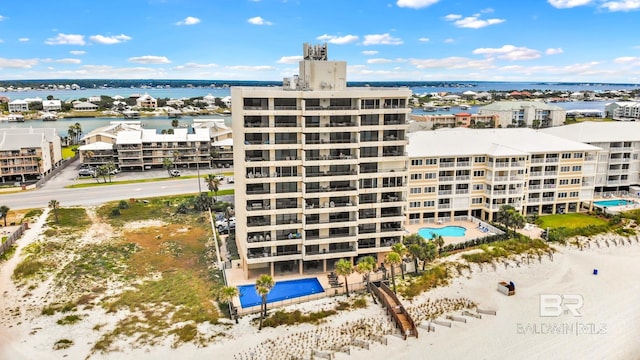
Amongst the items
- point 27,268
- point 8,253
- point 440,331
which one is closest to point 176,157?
point 8,253

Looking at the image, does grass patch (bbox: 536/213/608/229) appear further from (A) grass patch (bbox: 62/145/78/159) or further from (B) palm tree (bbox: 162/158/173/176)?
(A) grass patch (bbox: 62/145/78/159)

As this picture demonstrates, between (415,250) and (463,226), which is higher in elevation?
(415,250)

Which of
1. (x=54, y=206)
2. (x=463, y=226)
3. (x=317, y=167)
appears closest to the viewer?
(x=317, y=167)

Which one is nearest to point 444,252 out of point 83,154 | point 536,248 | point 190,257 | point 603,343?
point 536,248

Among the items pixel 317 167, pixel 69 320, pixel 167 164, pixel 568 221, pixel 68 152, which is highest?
pixel 317 167

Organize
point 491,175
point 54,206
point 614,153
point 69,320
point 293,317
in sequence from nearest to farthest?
point 293,317, point 69,320, point 491,175, point 54,206, point 614,153

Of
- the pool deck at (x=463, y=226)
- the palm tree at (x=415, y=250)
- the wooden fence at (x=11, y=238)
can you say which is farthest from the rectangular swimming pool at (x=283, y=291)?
the wooden fence at (x=11, y=238)

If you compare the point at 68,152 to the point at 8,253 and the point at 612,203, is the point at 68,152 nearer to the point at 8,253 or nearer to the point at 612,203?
the point at 8,253
